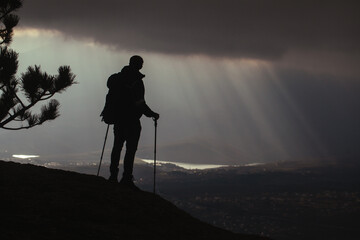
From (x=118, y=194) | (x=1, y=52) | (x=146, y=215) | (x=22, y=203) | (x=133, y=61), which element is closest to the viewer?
(x=22, y=203)

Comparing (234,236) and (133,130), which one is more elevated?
(133,130)

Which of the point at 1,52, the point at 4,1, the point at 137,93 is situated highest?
the point at 4,1

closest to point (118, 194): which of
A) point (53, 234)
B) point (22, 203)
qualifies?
point (22, 203)

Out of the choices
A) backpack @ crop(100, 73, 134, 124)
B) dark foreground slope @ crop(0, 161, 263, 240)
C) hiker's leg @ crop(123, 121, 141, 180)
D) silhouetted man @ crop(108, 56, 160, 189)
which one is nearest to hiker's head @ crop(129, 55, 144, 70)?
silhouetted man @ crop(108, 56, 160, 189)

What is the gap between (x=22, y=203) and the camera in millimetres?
14875

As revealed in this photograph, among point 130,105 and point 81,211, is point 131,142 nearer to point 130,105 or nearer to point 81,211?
point 130,105

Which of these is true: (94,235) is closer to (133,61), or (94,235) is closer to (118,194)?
(118,194)

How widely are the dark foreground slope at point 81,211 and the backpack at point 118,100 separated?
227cm

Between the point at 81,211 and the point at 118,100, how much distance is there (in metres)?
5.11

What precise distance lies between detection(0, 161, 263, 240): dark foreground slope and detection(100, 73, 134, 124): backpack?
2.27 m

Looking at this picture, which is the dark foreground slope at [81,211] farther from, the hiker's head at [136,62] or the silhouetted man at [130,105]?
the hiker's head at [136,62]

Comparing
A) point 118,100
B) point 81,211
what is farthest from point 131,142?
point 81,211

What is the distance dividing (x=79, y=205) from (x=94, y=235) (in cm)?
235

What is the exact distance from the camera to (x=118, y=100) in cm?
1916
